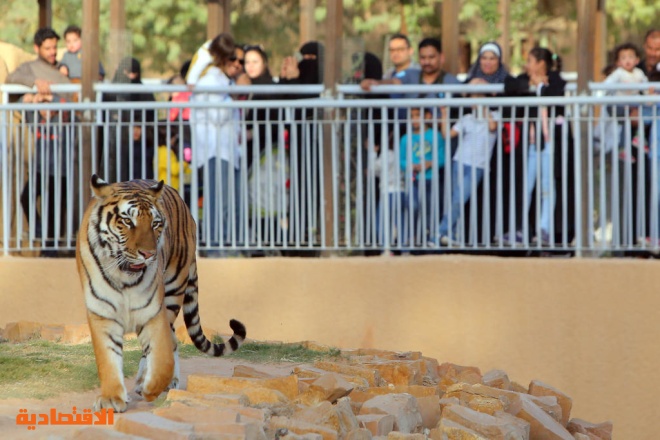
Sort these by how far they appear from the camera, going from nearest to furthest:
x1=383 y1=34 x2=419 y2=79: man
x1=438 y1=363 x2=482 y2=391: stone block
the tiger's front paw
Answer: the tiger's front paw, x1=438 y1=363 x2=482 y2=391: stone block, x1=383 y1=34 x2=419 y2=79: man

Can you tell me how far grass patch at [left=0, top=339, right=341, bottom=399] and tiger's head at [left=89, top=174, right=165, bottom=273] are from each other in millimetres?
900

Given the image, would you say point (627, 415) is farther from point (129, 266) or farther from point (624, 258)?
point (129, 266)

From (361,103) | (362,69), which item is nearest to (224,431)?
(361,103)

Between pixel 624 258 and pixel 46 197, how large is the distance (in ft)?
15.4

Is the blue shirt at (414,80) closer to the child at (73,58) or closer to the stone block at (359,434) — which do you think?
the child at (73,58)

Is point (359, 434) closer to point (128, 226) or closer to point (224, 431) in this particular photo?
point (224, 431)

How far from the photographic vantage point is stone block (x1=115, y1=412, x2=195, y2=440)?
5.23 m

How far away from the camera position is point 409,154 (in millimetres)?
10070

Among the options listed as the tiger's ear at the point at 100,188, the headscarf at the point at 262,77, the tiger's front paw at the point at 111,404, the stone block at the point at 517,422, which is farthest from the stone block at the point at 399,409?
the headscarf at the point at 262,77

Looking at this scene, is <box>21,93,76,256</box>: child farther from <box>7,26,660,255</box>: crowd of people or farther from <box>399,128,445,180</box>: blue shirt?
<box>399,128,445,180</box>: blue shirt

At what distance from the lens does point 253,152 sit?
10352 millimetres

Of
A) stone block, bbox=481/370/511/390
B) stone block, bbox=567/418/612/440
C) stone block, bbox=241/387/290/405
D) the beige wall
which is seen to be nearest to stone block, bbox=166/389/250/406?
stone block, bbox=241/387/290/405

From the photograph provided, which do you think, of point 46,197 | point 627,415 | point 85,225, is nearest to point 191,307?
point 85,225

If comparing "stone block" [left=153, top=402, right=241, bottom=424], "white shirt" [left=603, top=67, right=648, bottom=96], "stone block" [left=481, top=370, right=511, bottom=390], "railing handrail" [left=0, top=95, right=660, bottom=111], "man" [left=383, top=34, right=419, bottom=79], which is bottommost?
"stone block" [left=481, top=370, right=511, bottom=390]
